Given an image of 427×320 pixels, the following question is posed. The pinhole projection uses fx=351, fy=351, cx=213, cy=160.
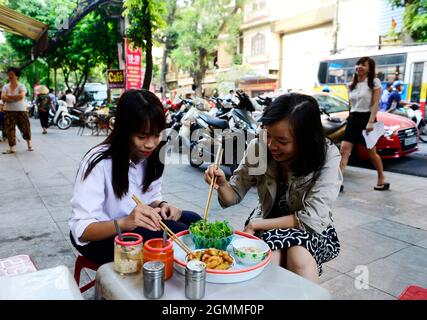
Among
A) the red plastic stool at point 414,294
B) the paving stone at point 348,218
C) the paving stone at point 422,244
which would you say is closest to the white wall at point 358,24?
the paving stone at point 348,218

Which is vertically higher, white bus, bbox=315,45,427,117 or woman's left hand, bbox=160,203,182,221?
white bus, bbox=315,45,427,117

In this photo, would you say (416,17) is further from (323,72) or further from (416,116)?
(416,116)

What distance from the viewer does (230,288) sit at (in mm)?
1191

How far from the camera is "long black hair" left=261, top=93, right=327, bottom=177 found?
169 cm

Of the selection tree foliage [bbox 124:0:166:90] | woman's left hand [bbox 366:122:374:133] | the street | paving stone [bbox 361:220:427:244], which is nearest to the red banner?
tree foliage [bbox 124:0:166:90]

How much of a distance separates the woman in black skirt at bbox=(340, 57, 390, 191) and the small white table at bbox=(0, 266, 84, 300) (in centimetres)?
441

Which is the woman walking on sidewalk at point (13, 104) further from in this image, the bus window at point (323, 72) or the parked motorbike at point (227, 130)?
the bus window at point (323, 72)

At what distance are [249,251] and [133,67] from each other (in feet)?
24.8

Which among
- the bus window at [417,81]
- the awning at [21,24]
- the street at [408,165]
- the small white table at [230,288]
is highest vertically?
the awning at [21,24]

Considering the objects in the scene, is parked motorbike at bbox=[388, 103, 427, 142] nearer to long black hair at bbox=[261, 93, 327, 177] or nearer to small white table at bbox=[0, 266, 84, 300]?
long black hair at bbox=[261, 93, 327, 177]

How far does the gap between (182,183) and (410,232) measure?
10.6ft

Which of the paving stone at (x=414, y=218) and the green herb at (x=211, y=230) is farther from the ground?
the green herb at (x=211, y=230)

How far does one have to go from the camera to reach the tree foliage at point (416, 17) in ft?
37.5
